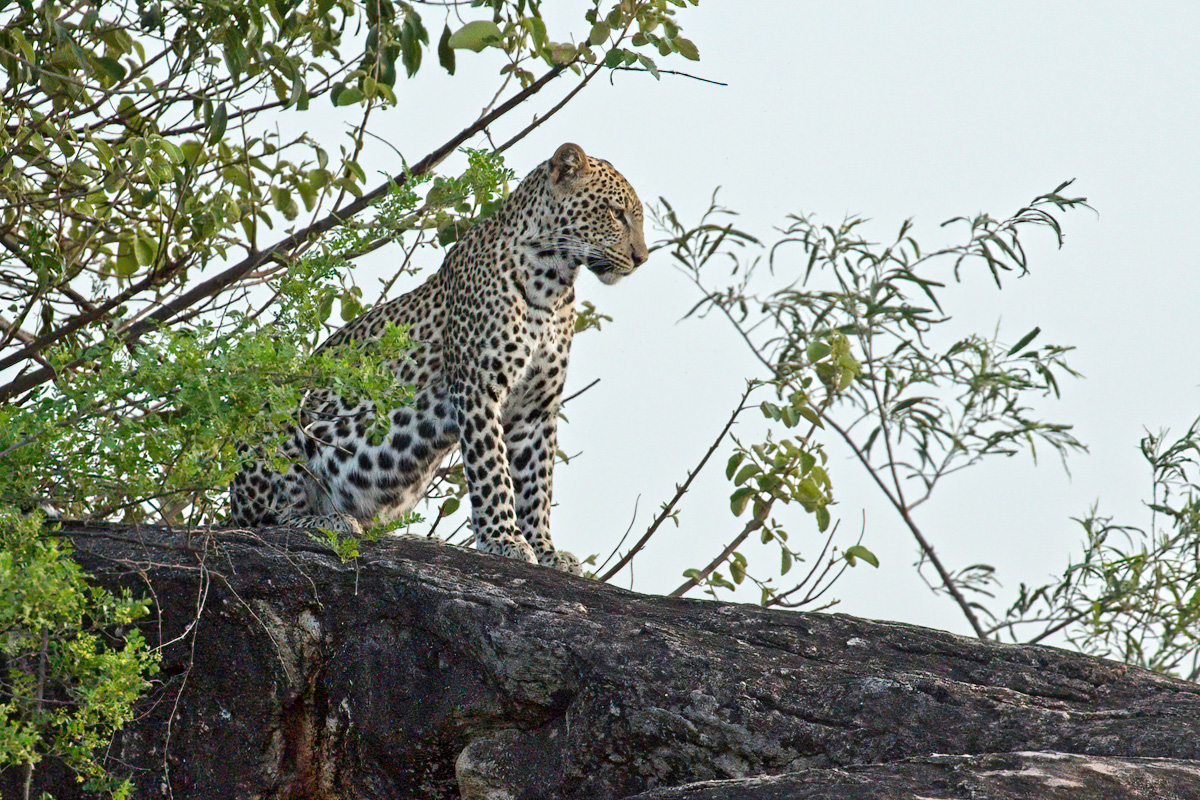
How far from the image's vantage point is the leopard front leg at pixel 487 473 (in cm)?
734

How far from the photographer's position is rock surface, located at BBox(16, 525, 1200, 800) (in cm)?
468

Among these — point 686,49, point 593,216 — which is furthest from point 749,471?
point 686,49

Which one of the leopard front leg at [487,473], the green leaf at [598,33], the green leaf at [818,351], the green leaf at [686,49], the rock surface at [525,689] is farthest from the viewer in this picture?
the green leaf at [818,351]

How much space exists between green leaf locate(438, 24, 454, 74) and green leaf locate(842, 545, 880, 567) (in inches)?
147

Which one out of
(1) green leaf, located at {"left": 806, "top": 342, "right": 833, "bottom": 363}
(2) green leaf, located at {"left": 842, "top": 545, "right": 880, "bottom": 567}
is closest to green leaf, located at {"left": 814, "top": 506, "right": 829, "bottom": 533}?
(2) green leaf, located at {"left": 842, "top": 545, "right": 880, "bottom": 567}

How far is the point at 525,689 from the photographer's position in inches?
197

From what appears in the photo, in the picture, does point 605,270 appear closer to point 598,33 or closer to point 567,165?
point 567,165

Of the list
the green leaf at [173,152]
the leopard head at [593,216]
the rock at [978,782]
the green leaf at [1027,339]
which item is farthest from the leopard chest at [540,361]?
the rock at [978,782]

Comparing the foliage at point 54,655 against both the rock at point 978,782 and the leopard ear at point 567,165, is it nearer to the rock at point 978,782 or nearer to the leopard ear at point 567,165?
the rock at point 978,782

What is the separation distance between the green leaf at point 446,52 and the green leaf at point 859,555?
3.72 m

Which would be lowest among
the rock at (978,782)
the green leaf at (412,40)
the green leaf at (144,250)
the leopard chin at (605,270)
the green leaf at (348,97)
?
the rock at (978,782)

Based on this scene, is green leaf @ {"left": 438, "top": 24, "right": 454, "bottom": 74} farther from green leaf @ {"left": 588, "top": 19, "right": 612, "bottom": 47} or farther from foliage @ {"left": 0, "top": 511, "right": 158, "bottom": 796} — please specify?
foliage @ {"left": 0, "top": 511, "right": 158, "bottom": 796}

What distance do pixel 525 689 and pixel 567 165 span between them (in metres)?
4.09

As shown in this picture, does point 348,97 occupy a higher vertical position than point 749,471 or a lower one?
higher
